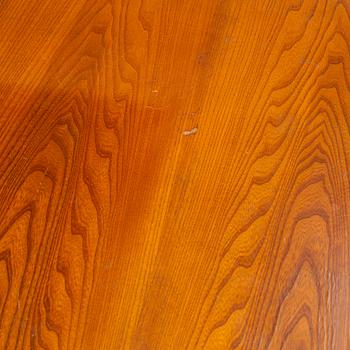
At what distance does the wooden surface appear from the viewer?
0.66 metres

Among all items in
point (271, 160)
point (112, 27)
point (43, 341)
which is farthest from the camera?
point (112, 27)

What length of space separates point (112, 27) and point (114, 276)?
379 millimetres

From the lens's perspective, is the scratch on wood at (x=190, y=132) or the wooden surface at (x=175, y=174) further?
the scratch on wood at (x=190, y=132)

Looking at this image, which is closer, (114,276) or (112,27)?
(114,276)

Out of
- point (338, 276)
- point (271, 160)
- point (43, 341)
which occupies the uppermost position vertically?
point (271, 160)

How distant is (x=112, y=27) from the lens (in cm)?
86

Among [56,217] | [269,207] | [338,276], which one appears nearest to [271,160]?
[269,207]

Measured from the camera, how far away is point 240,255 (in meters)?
0.70

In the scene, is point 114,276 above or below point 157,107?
below

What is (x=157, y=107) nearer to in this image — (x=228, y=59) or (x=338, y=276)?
(x=228, y=59)

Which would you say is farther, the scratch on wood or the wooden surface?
the scratch on wood

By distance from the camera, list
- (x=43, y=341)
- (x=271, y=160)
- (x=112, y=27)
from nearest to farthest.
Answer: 1. (x=43, y=341)
2. (x=271, y=160)
3. (x=112, y=27)

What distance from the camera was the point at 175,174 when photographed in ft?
2.43

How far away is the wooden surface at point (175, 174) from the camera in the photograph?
2.17 ft
